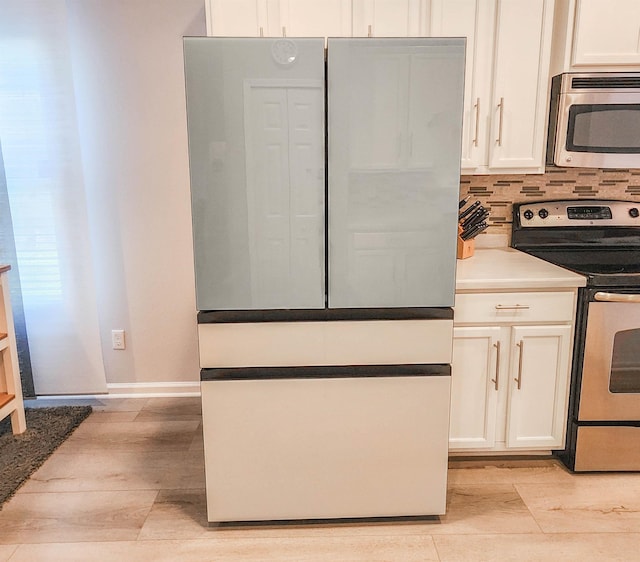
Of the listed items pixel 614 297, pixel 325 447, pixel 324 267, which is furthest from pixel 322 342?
pixel 614 297

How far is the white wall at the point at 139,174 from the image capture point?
110 inches

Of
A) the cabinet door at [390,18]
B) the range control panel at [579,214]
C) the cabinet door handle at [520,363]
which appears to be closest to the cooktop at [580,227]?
the range control panel at [579,214]

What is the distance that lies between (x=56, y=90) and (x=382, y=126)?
6.32 ft

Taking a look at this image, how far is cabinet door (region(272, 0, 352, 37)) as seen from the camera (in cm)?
231

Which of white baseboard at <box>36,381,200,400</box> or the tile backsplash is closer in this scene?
the tile backsplash

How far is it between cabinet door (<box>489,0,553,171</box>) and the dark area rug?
2.50 meters

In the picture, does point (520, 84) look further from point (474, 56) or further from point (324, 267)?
point (324, 267)

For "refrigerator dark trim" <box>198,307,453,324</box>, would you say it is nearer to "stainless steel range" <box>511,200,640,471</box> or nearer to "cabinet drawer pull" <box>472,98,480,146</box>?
"stainless steel range" <box>511,200,640,471</box>

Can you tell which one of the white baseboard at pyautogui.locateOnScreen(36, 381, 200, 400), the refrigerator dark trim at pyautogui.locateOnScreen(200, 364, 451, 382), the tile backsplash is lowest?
the white baseboard at pyautogui.locateOnScreen(36, 381, 200, 400)

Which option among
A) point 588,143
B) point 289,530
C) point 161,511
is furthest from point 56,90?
point 588,143

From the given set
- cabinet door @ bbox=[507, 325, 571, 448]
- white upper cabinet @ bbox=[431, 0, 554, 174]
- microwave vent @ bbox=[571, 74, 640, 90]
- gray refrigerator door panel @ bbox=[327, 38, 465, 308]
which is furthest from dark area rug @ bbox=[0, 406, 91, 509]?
microwave vent @ bbox=[571, 74, 640, 90]

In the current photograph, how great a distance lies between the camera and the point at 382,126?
5.67ft

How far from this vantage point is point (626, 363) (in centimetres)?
225

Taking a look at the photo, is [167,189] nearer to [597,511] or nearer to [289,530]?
[289,530]
